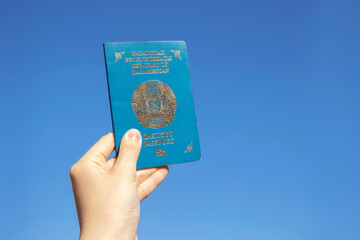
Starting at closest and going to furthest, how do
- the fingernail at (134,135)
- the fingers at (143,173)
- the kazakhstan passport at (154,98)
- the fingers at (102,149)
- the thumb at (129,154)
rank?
1. the thumb at (129,154)
2. the fingers at (102,149)
3. the fingernail at (134,135)
4. the kazakhstan passport at (154,98)
5. the fingers at (143,173)

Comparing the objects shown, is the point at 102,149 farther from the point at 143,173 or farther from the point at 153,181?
the point at 153,181

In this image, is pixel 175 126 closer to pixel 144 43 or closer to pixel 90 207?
pixel 144 43

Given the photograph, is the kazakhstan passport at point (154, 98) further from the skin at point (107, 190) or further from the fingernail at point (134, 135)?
the skin at point (107, 190)

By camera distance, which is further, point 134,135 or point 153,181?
point 153,181

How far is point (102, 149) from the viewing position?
348cm

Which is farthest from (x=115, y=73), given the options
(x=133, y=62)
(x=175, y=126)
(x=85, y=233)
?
(x=85, y=233)

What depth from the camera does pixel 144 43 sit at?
12.5 feet

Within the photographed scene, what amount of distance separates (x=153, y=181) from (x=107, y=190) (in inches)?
33.5

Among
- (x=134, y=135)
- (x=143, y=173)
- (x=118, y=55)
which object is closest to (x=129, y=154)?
(x=134, y=135)

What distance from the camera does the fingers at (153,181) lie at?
392 centimetres

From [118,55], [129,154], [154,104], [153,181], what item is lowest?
[153,181]

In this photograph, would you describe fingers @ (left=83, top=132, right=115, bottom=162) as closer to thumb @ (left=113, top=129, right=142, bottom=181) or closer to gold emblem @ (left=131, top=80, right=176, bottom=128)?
thumb @ (left=113, top=129, right=142, bottom=181)

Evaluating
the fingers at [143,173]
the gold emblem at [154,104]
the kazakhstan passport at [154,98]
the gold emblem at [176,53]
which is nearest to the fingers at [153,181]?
the fingers at [143,173]

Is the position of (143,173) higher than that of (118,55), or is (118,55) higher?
(118,55)
